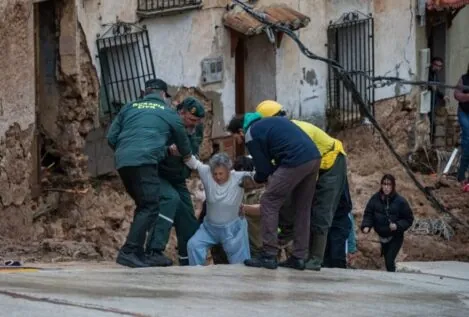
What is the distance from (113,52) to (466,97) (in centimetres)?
525

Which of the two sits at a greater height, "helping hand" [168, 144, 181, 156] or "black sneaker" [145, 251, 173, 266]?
"helping hand" [168, 144, 181, 156]

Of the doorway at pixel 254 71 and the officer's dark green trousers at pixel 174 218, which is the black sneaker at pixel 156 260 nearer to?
the officer's dark green trousers at pixel 174 218

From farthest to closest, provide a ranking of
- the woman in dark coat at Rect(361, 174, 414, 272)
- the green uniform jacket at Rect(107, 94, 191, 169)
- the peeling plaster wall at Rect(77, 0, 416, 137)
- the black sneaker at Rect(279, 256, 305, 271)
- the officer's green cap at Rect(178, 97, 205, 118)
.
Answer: the peeling plaster wall at Rect(77, 0, 416, 137) < the woman in dark coat at Rect(361, 174, 414, 272) < the officer's green cap at Rect(178, 97, 205, 118) < the black sneaker at Rect(279, 256, 305, 271) < the green uniform jacket at Rect(107, 94, 191, 169)

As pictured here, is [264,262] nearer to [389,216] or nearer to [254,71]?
[389,216]

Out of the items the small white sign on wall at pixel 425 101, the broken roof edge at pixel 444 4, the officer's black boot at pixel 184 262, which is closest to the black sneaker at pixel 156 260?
the officer's black boot at pixel 184 262

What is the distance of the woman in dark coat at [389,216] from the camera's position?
15.6 meters

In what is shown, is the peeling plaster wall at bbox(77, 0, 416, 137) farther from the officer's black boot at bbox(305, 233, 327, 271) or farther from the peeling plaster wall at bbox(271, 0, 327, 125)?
the officer's black boot at bbox(305, 233, 327, 271)

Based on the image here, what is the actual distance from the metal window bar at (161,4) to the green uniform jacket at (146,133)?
5433 millimetres

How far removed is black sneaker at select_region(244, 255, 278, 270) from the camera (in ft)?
40.7

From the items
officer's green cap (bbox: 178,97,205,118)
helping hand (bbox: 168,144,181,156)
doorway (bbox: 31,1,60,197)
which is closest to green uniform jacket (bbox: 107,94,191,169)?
helping hand (bbox: 168,144,181,156)

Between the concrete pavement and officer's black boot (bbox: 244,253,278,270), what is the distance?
0.08m

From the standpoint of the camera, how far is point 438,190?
2098 cm

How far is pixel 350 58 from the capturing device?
71.4 ft

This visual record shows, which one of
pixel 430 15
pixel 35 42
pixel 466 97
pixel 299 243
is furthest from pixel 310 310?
pixel 430 15
